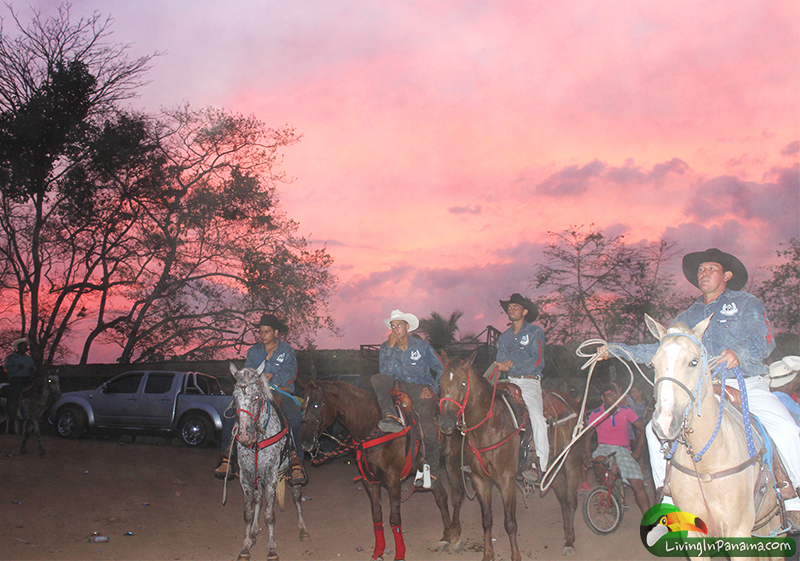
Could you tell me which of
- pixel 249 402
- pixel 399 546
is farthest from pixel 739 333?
pixel 249 402

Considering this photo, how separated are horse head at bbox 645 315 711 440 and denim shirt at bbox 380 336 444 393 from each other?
12.2 ft

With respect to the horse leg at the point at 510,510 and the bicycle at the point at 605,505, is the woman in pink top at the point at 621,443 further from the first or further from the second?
the horse leg at the point at 510,510

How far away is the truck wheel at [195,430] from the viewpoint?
14.3 m

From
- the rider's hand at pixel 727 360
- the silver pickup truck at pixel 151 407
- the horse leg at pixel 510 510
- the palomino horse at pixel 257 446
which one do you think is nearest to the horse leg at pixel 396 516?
the horse leg at pixel 510 510

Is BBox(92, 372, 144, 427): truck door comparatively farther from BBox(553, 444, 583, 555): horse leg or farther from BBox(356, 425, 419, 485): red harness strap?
BBox(553, 444, 583, 555): horse leg

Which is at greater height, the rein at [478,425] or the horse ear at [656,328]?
the horse ear at [656,328]

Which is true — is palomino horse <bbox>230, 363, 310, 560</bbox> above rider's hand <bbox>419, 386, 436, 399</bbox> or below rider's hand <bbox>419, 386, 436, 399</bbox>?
below

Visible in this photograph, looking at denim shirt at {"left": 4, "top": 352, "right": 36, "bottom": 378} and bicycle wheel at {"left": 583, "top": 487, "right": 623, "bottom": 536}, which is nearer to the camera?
bicycle wheel at {"left": 583, "top": 487, "right": 623, "bottom": 536}

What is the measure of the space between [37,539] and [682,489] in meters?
7.26

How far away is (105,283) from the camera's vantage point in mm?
22328

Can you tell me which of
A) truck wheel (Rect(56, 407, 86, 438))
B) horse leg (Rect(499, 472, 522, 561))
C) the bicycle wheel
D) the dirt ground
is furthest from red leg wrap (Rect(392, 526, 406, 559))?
truck wheel (Rect(56, 407, 86, 438))

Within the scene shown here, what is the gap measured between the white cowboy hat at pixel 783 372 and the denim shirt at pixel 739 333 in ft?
3.74

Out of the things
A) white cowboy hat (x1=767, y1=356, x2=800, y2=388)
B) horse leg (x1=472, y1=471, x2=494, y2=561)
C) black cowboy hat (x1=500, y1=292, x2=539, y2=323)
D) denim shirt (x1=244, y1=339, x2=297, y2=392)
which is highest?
black cowboy hat (x1=500, y1=292, x2=539, y2=323)

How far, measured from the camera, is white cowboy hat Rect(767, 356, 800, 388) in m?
5.28
